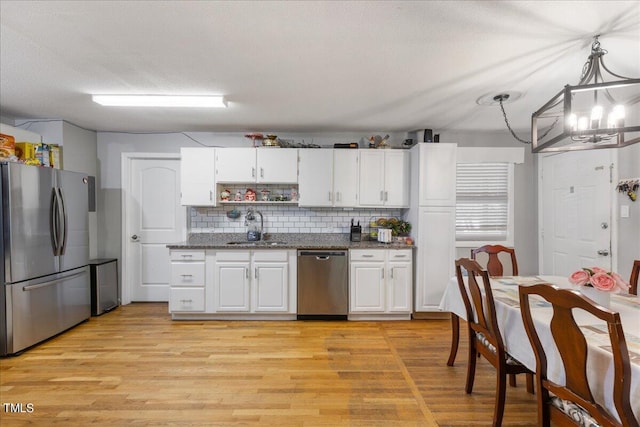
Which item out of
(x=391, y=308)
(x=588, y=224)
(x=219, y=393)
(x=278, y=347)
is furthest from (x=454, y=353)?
(x=588, y=224)

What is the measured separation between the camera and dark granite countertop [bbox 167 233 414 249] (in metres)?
3.65

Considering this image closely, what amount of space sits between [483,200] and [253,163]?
3110mm

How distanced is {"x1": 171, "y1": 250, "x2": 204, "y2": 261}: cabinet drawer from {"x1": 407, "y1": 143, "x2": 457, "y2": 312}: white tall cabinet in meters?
2.62

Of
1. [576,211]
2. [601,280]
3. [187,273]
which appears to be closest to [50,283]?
[187,273]

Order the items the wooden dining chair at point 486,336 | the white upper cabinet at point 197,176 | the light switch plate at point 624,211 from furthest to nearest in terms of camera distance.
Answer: the white upper cabinet at point 197,176
the light switch plate at point 624,211
the wooden dining chair at point 486,336

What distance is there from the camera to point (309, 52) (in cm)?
208

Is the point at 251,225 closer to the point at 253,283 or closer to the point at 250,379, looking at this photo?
the point at 253,283

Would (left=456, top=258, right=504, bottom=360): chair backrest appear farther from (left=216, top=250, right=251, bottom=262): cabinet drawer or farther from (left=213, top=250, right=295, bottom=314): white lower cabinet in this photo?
(left=216, top=250, right=251, bottom=262): cabinet drawer

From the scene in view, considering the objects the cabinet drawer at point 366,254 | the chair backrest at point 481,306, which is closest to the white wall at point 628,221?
the chair backrest at point 481,306

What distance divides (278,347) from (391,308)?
146 cm

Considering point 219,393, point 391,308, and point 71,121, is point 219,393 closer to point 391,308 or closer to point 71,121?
point 391,308

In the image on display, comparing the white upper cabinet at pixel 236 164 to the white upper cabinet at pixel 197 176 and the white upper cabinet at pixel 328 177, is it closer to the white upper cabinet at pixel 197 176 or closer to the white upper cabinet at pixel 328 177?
the white upper cabinet at pixel 197 176

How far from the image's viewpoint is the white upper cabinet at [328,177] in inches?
155

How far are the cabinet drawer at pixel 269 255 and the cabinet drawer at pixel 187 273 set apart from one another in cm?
69
